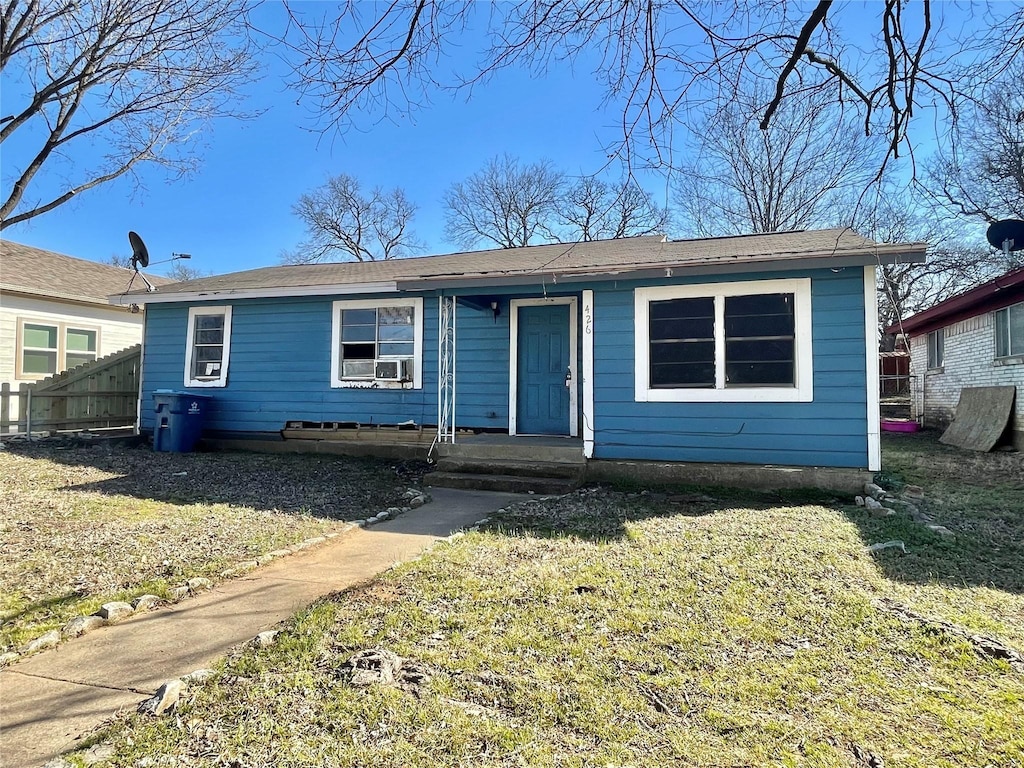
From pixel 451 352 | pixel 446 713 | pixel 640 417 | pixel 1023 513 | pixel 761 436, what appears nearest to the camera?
pixel 446 713

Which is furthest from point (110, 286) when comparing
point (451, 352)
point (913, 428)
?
point (913, 428)

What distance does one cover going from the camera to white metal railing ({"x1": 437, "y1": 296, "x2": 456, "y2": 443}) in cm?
878

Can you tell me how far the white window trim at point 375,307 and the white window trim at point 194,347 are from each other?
220 cm

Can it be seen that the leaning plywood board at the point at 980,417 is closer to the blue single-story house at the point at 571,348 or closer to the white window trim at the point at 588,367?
the blue single-story house at the point at 571,348

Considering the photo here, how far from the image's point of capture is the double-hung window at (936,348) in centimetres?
1430

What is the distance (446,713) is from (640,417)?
5718 mm

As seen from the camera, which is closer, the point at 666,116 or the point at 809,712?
the point at 809,712

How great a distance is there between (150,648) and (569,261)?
717 cm

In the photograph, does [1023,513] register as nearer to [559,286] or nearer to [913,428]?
[559,286]

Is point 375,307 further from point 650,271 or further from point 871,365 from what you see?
point 871,365

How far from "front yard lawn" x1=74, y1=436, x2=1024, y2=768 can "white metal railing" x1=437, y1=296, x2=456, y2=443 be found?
4238mm

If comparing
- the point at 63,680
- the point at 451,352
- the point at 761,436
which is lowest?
the point at 63,680

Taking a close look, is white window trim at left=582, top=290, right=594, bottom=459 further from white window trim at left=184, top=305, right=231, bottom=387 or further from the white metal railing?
white window trim at left=184, top=305, right=231, bottom=387

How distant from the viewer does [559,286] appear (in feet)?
25.9
